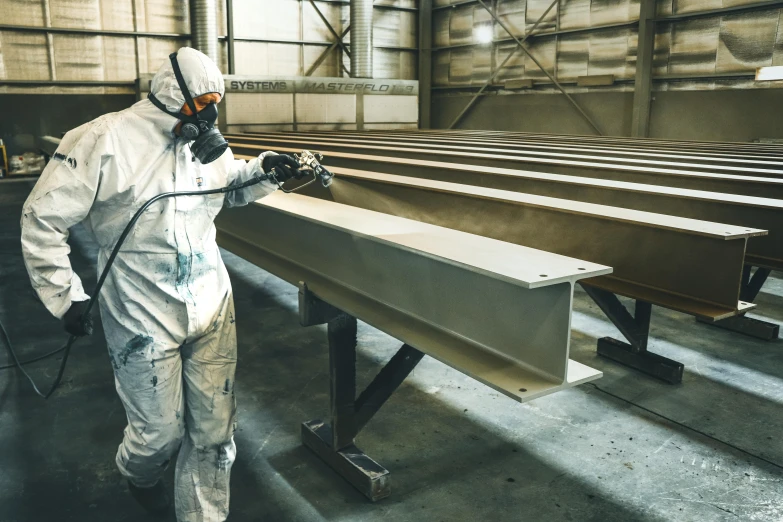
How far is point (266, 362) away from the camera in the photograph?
3.76 metres

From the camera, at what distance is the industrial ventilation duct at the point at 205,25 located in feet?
37.3

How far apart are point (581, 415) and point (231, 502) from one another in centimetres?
171

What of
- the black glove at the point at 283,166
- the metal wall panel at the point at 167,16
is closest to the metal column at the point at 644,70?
the metal wall panel at the point at 167,16

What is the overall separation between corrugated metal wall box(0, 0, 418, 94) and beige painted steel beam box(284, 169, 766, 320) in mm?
11036

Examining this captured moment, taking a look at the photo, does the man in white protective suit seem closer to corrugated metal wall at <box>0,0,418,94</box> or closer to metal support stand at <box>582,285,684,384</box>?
metal support stand at <box>582,285,684,384</box>

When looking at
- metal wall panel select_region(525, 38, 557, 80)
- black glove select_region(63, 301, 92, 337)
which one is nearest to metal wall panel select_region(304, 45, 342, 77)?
metal wall panel select_region(525, 38, 557, 80)

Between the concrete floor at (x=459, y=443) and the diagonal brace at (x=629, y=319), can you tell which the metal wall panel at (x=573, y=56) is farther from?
the diagonal brace at (x=629, y=319)

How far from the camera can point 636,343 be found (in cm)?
360

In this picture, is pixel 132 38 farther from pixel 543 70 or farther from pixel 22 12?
pixel 543 70

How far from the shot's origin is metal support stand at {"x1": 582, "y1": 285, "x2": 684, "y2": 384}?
11.4 ft

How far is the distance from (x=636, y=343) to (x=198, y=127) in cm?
278

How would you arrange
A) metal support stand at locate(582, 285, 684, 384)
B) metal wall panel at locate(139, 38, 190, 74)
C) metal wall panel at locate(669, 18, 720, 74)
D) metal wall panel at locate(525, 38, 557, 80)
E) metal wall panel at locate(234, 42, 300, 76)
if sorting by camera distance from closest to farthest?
metal support stand at locate(582, 285, 684, 384) → metal wall panel at locate(669, 18, 720, 74) → metal wall panel at locate(525, 38, 557, 80) → metal wall panel at locate(139, 38, 190, 74) → metal wall panel at locate(234, 42, 300, 76)

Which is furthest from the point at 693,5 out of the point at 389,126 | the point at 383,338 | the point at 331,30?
the point at 383,338

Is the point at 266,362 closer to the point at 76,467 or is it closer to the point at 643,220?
the point at 76,467
